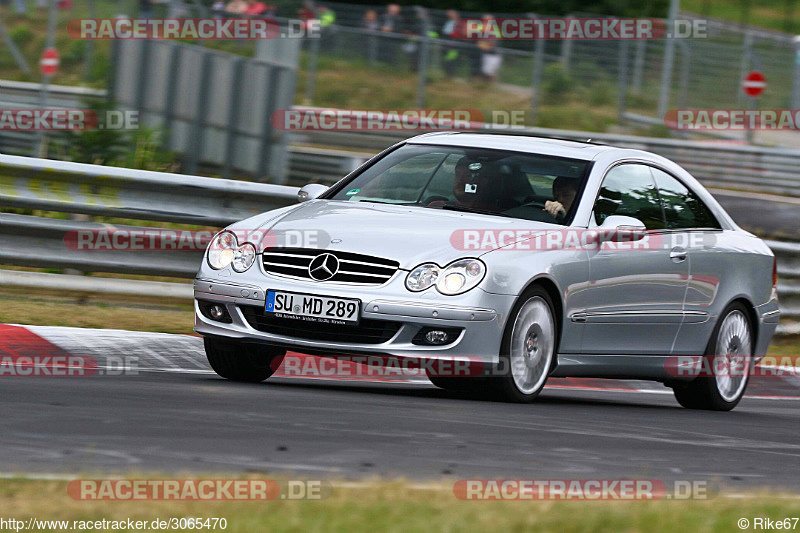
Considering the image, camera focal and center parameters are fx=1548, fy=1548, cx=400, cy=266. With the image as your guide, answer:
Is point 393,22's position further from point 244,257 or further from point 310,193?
point 244,257

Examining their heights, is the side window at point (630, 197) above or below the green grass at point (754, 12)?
below

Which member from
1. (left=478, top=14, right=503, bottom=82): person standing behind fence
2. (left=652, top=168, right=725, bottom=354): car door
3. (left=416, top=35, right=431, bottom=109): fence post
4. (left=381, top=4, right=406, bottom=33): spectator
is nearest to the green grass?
(left=478, top=14, right=503, bottom=82): person standing behind fence

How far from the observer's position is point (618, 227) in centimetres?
841

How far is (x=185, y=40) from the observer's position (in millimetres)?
24656

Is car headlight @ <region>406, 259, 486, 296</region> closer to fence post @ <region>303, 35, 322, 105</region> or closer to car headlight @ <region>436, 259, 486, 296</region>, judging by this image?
car headlight @ <region>436, 259, 486, 296</region>

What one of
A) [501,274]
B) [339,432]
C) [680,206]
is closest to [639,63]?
[680,206]

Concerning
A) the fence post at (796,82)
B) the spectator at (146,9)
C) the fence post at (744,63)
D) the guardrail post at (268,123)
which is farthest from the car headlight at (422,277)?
the fence post at (796,82)

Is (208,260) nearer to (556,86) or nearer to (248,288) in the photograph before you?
(248,288)

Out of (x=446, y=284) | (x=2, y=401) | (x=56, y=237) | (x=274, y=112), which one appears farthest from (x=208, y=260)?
(x=274, y=112)

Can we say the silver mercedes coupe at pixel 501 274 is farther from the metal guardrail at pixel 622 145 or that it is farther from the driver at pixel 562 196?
the metal guardrail at pixel 622 145

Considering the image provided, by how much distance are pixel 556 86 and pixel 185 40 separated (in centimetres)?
615

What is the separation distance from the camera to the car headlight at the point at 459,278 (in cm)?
755

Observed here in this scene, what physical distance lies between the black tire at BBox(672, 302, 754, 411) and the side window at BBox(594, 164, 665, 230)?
0.90 metres

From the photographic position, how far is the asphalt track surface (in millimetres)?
5492
